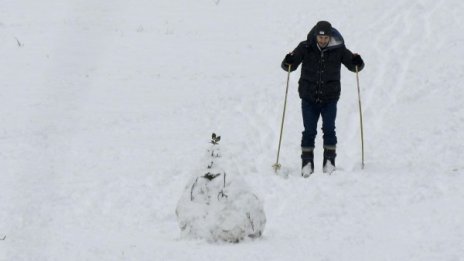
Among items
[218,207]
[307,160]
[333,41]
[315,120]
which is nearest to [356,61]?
[333,41]

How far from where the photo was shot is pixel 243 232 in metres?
6.37

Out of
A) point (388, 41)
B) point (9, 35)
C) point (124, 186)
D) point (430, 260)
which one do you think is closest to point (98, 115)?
point (124, 186)

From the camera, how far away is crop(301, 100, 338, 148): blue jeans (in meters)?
9.13

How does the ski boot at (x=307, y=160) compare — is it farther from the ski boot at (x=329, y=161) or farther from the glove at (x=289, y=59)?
the glove at (x=289, y=59)

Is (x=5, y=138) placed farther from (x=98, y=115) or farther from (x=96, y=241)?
(x=96, y=241)

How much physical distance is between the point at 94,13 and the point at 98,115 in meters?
8.13

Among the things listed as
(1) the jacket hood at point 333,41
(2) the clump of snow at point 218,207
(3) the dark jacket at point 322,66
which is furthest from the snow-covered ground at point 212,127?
(1) the jacket hood at point 333,41

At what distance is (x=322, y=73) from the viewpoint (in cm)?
895

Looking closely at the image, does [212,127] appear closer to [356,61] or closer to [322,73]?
[322,73]

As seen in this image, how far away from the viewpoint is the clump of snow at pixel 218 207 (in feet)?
20.8

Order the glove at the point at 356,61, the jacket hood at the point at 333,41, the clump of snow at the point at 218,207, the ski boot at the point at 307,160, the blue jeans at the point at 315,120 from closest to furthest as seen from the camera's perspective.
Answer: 1. the clump of snow at the point at 218,207
2. the jacket hood at the point at 333,41
3. the glove at the point at 356,61
4. the blue jeans at the point at 315,120
5. the ski boot at the point at 307,160

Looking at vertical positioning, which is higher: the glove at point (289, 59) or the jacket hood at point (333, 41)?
the jacket hood at point (333, 41)

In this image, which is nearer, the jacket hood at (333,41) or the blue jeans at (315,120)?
the jacket hood at (333,41)

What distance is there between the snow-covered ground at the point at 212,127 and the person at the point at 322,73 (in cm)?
51
